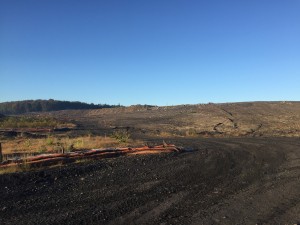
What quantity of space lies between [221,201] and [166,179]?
314 centimetres

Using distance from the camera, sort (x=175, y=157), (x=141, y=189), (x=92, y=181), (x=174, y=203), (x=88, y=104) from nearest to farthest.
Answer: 1. (x=174, y=203)
2. (x=141, y=189)
3. (x=92, y=181)
4. (x=175, y=157)
5. (x=88, y=104)

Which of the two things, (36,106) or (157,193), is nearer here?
(157,193)

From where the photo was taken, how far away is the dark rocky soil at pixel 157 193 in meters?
8.48

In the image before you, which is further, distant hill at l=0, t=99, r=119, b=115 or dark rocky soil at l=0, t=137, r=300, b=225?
distant hill at l=0, t=99, r=119, b=115

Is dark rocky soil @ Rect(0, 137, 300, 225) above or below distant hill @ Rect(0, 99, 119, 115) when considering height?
below

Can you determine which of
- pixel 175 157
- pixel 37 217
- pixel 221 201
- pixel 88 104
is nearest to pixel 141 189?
pixel 221 201

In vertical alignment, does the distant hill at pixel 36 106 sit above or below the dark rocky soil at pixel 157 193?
above

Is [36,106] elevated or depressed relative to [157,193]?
elevated

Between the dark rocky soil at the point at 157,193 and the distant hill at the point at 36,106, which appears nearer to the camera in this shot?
the dark rocky soil at the point at 157,193

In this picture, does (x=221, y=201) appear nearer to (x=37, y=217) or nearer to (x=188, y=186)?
(x=188, y=186)

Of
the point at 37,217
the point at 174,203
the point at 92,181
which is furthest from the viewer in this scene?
the point at 92,181

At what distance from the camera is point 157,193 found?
35.0ft

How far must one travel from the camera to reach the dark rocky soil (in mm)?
8484

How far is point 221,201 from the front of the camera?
32.1 ft
